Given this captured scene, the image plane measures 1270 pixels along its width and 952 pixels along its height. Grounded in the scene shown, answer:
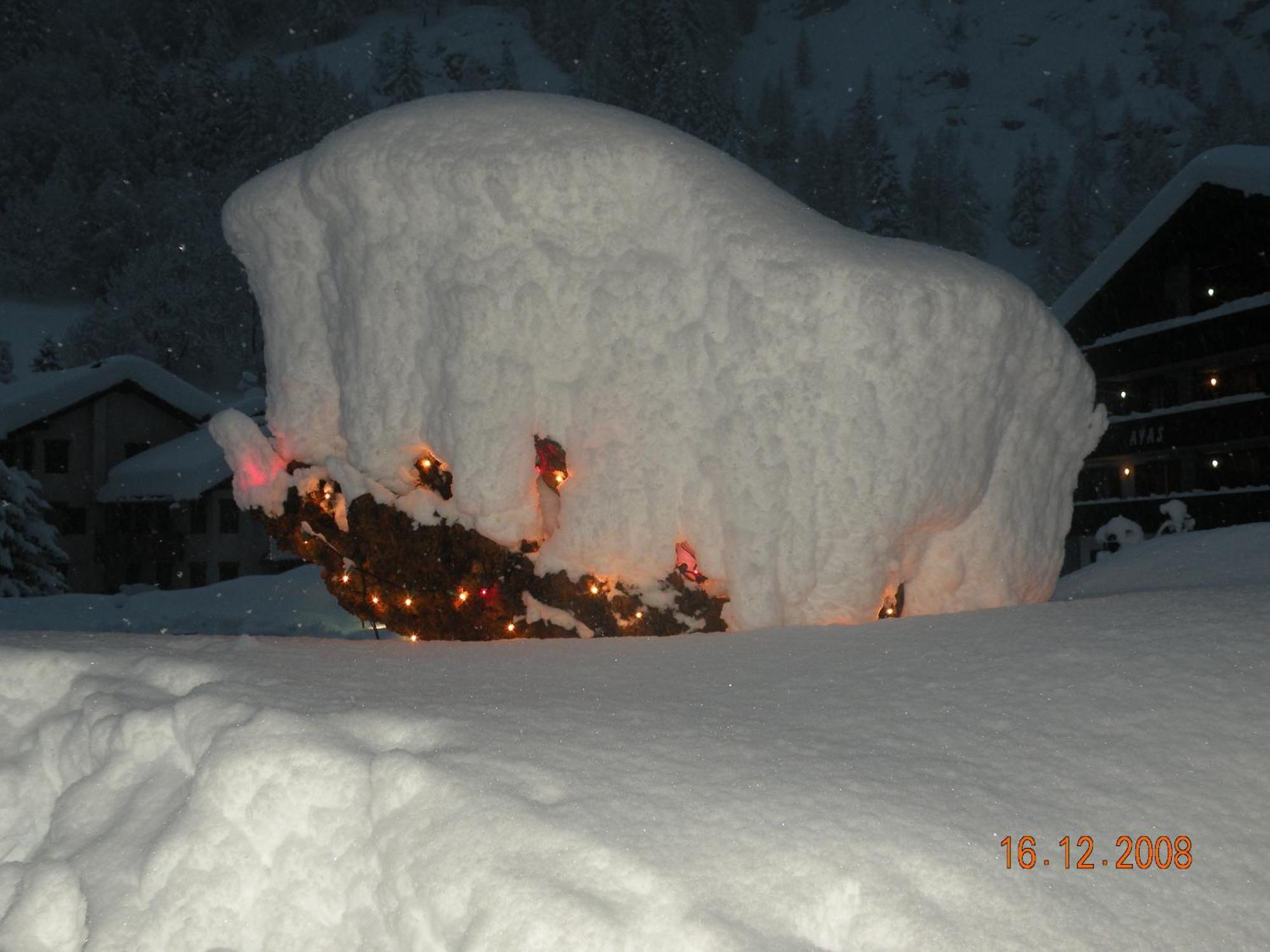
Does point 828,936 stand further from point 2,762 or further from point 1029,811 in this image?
point 2,762

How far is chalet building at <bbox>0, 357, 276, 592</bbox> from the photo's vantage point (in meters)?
29.5

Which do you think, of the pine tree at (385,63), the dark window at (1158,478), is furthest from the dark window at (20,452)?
the pine tree at (385,63)

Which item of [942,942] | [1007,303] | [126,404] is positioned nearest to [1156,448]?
[1007,303]

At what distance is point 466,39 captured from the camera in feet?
350

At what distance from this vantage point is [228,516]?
30875mm

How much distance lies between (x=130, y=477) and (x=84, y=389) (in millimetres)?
2773

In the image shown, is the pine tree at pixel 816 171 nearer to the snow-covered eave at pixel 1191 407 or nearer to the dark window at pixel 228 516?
the snow-covered eave at pixel 1191 407

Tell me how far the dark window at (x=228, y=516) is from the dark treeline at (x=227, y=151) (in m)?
22.9

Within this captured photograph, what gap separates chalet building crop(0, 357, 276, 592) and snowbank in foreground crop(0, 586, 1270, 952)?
26.2 meters

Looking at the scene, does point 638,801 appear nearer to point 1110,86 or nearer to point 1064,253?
point 1064,253

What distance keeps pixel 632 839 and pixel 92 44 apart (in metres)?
87.6

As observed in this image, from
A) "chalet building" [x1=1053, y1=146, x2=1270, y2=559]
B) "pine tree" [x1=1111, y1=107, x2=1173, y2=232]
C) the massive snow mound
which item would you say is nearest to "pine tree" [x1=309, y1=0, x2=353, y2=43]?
"pine tree" [x1=1111, y1=107, x2=1173, y2=232]

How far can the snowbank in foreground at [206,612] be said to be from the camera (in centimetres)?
2133

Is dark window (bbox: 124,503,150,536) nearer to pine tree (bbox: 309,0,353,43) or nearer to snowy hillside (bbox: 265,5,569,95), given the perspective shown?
snowy hillside (bbox: 265,5,569,95)
